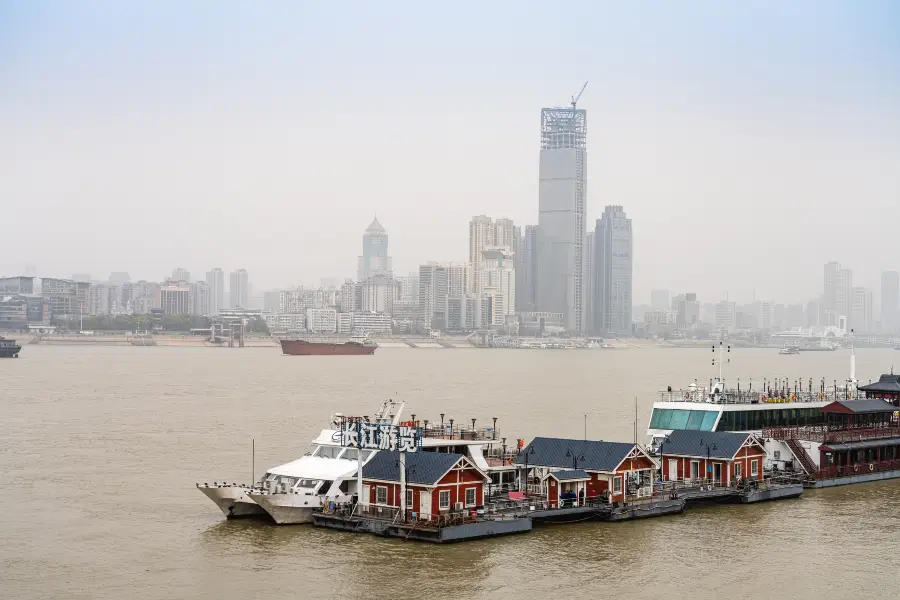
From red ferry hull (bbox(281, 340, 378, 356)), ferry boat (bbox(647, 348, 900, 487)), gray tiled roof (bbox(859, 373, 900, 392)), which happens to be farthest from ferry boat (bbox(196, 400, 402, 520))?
red ferry hull (bbox(281, 340, 378, 356))

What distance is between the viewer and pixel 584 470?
33531 millimetres

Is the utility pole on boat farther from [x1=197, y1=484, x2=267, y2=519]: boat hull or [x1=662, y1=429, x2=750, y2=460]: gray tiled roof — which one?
[x1=662, y1=429, x2=750, y2=460]: gray tiled roof

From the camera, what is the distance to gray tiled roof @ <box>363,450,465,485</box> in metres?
30.6

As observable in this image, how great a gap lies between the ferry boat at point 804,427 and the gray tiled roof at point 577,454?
635 centimetres

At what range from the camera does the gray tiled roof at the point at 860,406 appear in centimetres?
4388

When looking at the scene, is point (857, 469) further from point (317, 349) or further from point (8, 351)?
point (317, 349)

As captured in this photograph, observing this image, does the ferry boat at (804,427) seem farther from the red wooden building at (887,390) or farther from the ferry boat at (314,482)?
the ferry boat at (314,482)

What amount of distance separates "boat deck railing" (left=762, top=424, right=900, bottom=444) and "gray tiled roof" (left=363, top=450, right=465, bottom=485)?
14792mm

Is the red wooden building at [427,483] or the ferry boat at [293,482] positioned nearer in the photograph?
the red wooden building at [427,483]

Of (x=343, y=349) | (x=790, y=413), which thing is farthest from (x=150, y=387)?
(x=343, y=349)

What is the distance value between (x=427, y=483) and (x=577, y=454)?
571cm

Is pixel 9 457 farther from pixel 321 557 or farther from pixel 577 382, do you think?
pixel 577 382

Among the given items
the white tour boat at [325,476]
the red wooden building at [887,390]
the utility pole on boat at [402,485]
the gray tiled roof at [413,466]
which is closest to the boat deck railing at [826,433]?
the red wooden building at [887,390]

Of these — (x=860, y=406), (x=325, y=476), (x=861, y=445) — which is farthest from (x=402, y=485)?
(x=860, y=406)
